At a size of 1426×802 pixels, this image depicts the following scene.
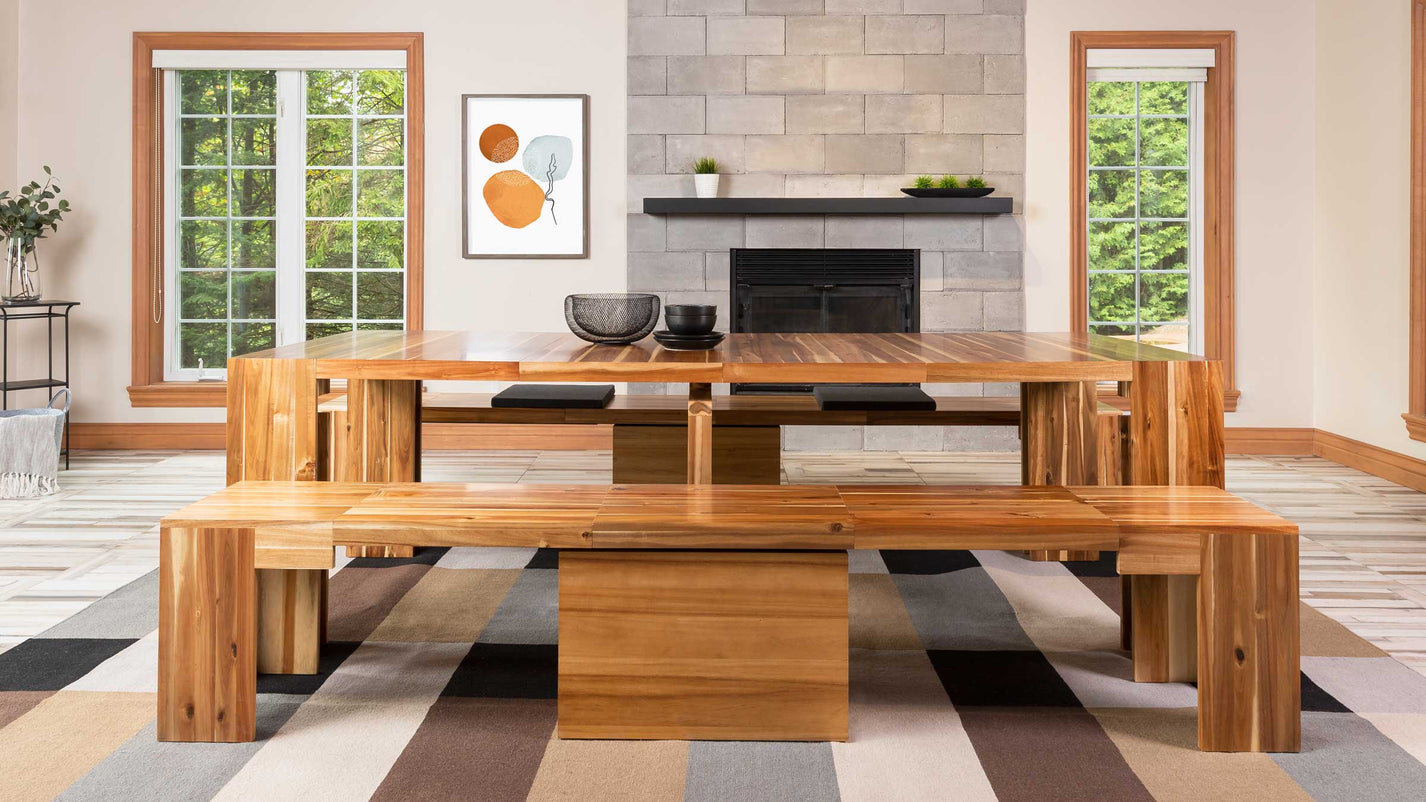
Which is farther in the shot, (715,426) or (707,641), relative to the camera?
(715,426)

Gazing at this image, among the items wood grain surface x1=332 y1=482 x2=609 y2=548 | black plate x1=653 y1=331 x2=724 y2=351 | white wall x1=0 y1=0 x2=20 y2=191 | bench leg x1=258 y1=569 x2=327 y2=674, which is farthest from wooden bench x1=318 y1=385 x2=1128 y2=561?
white wall x1=0 y1=0 x2=20 y2=191

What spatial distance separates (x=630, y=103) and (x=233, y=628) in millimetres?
4373

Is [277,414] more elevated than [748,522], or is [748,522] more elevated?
[277,414]

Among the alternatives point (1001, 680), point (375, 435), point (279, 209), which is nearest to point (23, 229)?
point (279, 209)

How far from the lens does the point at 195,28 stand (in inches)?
231

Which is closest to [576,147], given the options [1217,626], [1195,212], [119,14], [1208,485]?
[119,14]

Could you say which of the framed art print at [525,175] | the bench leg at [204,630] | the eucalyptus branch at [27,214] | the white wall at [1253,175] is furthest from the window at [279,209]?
the bench leg at [204,630]

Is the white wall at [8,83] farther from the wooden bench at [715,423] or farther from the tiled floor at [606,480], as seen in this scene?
the wooden bench at [715,423]

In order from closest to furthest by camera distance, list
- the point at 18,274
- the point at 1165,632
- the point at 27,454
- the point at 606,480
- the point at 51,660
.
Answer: the point at 1165,632 → the point at 51,660 → the point at 27,454 → the point at 606,480 → the point at 18,274

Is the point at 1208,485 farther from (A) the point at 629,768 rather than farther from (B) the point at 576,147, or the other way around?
(B) the point at 576,147

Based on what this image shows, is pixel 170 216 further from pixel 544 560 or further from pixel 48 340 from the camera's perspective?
pixel 544 560

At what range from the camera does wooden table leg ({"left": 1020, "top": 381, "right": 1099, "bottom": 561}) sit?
3.12 m

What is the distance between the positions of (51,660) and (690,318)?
5.13 ft

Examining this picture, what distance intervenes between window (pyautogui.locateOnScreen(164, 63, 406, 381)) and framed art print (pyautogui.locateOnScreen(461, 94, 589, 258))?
17.0 inches
